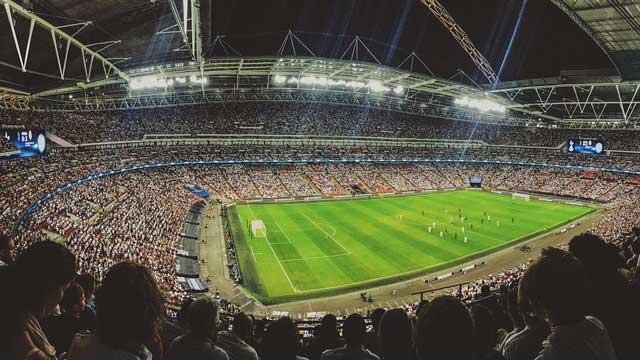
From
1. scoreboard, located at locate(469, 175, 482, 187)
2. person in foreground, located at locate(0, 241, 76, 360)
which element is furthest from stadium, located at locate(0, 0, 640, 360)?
scoreboard, located at locate(469, 175, 482, 187)

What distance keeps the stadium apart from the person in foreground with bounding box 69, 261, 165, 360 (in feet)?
0.04

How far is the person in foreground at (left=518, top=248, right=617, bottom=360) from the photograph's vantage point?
2.48 m

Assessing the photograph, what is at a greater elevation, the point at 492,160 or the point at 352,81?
the point at 352,81

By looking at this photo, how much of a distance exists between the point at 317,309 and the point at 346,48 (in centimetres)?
3035

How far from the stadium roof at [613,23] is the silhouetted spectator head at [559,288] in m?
31.0

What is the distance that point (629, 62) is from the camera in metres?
34.7

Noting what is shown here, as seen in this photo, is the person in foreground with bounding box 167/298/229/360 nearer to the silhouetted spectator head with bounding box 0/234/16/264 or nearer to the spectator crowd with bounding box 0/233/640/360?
the spectator crowd with bounding box 0/233/640/360

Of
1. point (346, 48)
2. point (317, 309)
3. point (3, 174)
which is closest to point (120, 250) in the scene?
point (317, 309)

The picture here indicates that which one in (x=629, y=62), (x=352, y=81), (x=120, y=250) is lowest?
(x=120, y=250)

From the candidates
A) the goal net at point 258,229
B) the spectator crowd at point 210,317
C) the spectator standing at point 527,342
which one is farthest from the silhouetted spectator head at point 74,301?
the goal net at point 258,229

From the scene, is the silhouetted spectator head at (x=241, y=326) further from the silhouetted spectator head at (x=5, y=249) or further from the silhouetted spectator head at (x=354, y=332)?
the silhouetted spectator head at (x=5, y=249)

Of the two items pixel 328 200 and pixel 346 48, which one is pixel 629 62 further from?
pixel 328 200

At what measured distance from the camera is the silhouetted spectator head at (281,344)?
376 cm

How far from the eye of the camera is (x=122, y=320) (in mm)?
2408
